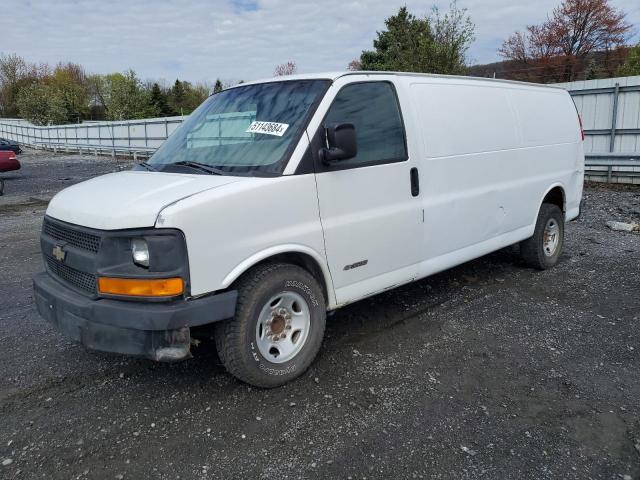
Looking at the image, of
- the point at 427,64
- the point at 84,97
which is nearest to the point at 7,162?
the point at 427,64

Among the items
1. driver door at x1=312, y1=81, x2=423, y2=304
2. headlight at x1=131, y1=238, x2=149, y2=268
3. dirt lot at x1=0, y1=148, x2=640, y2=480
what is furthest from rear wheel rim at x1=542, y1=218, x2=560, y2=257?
headlight at x1=131, y1=238, x2=149, y2=268

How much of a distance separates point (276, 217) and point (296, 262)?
1.50 feet

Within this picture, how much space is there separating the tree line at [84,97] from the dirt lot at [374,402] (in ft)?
114

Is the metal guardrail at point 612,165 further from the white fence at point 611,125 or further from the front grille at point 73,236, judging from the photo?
the front grille at point 73,236

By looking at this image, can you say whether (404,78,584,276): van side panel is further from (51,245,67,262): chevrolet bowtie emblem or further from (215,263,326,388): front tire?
(51,245,67,262): chevrolet bowtie emblem

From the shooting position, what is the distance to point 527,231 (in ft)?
19.4

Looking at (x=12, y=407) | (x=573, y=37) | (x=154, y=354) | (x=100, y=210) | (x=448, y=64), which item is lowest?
(x=12, y=407)

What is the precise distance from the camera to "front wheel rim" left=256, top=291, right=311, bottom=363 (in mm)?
3467

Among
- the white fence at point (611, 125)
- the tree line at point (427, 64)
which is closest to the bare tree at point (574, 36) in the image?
the tree line at point (427, 64)

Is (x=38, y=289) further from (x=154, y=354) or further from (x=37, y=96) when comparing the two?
(x=37, y=96)

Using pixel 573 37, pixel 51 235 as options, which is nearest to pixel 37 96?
pixel 573 37

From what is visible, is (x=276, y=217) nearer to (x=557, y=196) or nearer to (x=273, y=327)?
(x=273, y=327)

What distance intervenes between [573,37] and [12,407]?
42309mm

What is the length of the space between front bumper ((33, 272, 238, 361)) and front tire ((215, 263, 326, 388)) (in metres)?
0.16
